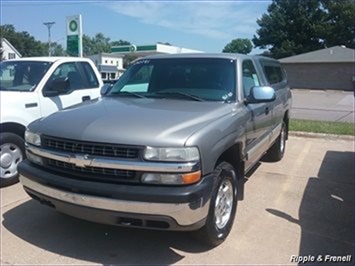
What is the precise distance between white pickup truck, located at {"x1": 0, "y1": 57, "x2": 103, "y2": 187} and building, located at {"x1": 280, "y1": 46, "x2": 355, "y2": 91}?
3596 centimetres

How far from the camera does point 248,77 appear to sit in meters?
5.11

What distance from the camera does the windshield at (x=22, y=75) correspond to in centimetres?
631

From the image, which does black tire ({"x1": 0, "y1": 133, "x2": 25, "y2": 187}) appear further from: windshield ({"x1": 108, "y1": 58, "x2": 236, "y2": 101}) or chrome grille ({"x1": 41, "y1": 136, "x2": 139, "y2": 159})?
chrome grille ({"x1": 41, "y1": 136, "x2": 139, "y2": 159})

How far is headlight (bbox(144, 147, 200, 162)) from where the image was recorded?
3.26 m

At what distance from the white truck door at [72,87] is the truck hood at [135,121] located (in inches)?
83.2

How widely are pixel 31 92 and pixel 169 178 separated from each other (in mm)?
3667

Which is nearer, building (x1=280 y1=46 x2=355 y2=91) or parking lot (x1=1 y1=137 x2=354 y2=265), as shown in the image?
parking lot (x1=1 y1=137 x2=354 y2=265)

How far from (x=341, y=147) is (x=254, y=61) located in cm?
435

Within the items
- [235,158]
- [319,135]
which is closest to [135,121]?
[235,158]

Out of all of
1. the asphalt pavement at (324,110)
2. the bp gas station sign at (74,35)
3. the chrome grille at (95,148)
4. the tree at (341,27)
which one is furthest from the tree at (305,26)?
the chrome grille at (95,148)

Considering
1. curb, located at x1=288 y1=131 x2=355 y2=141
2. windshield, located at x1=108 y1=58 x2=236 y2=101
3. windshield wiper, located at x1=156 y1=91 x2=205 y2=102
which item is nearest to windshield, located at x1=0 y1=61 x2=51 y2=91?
windshield, located at x1=108 y1=58 x2=236 y2=101

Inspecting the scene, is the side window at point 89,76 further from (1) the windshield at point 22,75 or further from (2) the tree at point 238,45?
(2) the tree at point 238,45

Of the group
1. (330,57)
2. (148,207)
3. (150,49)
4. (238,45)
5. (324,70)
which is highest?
(238,45)

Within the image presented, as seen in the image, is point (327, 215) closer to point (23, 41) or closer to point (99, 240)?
point (99, 240)
